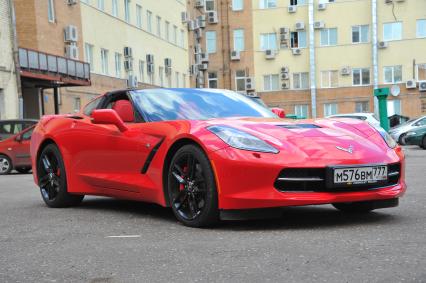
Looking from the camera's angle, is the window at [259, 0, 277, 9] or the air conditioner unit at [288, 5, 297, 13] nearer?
the air conditioner unit at [288, 5, 297, 13]

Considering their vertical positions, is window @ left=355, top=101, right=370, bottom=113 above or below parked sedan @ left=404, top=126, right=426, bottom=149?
above

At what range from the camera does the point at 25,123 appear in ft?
57.3

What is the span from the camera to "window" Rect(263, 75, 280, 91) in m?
52.3

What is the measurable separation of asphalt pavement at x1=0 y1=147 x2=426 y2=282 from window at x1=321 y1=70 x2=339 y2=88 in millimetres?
44748

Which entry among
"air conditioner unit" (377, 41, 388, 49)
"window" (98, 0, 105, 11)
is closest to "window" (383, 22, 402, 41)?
"air conditioner unit" (377, 41, 388, 49)

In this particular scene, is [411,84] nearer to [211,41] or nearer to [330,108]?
[330,108]

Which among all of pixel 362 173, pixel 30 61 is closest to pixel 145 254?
pixel 362 173

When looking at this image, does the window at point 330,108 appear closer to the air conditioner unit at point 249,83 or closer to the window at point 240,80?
the air conditioner unit at point 249,83

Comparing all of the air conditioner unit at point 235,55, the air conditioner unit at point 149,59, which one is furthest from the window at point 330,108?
the air conditioner unit at point 149,59

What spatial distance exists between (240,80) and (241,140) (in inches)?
1942

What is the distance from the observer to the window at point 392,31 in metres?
48.3

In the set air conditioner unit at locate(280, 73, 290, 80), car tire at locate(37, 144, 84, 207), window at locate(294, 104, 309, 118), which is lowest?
window at locate(294, 104, 309, 118)

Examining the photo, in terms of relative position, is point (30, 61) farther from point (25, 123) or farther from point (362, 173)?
point (362, 173)

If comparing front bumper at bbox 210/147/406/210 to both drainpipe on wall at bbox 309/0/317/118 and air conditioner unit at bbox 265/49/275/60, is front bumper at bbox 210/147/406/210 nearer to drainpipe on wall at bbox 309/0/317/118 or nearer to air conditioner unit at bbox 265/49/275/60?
drainpipe on wall at bbox 309/0/317/118
